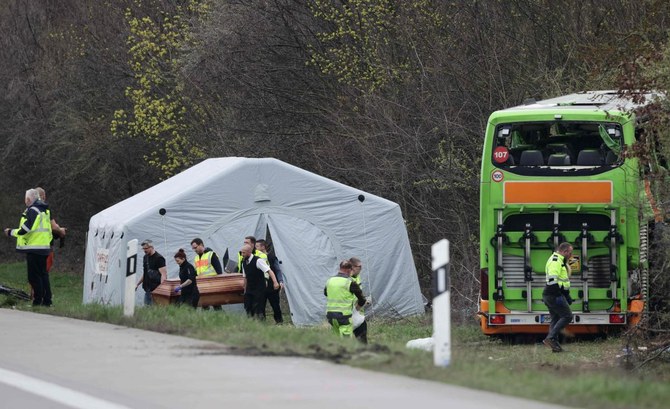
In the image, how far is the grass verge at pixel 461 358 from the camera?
354 inches

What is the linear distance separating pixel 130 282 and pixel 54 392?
634cm

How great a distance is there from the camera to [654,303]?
21.1 metres

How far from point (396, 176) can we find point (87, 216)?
2092cm

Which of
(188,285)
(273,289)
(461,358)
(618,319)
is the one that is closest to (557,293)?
(618,319)

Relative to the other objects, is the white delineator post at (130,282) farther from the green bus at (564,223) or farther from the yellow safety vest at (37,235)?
the green bus at (564,223)

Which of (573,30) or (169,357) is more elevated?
(573,30)

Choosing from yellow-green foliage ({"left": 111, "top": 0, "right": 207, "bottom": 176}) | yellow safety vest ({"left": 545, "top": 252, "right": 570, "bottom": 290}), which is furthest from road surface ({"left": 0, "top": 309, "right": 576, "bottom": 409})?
yellow-green foliage ({"left": 111, "top": 0, "right": 207, "bottom": 176})

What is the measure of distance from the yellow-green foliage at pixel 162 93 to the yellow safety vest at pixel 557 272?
20817 millimetres

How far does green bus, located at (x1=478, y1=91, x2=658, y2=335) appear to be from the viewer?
20.3 m

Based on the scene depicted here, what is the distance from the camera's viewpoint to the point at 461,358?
1115 centimetres

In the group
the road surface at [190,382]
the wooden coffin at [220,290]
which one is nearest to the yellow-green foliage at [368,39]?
the wooden coffin at [220,290]

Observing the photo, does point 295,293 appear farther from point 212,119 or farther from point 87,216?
point 87,216

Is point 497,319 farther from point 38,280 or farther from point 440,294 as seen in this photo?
point 440,294

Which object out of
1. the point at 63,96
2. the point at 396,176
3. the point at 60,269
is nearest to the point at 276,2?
the point at 396,176
